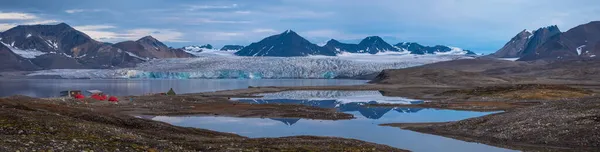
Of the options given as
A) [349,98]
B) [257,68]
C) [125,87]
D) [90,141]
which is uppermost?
[257,68]

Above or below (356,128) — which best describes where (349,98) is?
below

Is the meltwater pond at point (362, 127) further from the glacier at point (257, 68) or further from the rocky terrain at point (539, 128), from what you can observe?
the glacier at point (257, 68)

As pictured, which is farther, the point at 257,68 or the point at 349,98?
the point at 257,68

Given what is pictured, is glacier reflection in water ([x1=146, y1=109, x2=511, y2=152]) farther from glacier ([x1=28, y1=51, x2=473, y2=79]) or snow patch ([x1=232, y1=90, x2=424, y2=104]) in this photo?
glacier ([x1=28, y1=51, x2=473, y2=79])

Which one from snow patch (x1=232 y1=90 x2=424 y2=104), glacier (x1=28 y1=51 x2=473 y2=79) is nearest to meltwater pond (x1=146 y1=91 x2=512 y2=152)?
snow patch (x1=232 y1=90 x2=424 y2=104)

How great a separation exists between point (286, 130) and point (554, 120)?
1369 cm

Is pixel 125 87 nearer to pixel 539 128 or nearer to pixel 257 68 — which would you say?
pixel 257 68

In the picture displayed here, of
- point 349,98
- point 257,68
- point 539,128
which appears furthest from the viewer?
point 257,68

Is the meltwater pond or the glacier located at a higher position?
the glacier

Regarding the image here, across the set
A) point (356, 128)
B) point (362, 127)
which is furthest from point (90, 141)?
point (362, 127)

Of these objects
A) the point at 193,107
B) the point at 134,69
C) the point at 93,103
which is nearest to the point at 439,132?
the point at 193,107

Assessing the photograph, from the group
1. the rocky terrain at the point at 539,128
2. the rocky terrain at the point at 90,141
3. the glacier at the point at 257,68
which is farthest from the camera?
the glacier at the point at 257,68

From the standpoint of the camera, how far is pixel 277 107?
173 ft

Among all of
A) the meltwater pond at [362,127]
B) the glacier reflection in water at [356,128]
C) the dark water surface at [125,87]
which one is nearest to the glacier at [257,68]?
the dark water surface at [125,87]
